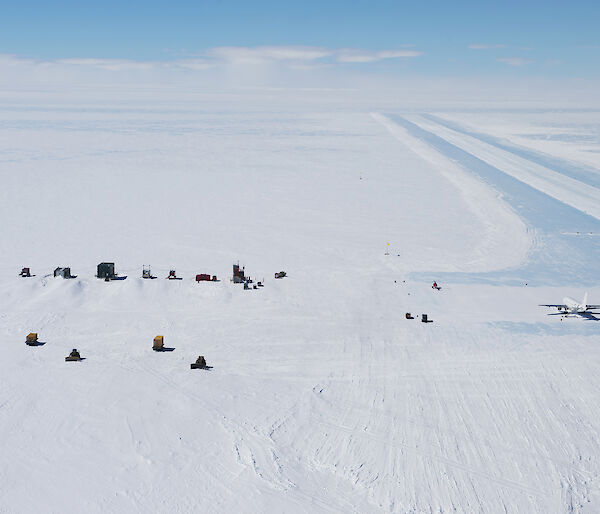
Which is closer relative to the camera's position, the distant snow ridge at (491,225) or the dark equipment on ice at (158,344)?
the dark equipment on ice at (158,344)

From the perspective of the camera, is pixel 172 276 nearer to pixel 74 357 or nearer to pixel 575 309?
pixel 74 357

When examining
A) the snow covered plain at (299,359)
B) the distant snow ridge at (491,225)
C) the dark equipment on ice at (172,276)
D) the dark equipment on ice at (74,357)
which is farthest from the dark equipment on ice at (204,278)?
the distant snow ridge at (491,225)

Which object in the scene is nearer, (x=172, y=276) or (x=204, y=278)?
(x=204, y=278)

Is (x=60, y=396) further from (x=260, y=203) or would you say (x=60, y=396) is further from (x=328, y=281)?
(x=260, y=203)

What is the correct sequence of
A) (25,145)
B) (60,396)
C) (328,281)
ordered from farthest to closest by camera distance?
(25,145)
(328,281)
(60,396)

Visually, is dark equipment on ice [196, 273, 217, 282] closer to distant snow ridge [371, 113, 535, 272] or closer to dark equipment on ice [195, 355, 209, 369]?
dark equipment on ice [195, 355, 209, 369]

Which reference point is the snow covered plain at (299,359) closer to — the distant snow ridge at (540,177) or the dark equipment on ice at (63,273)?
the dark equipment on ice at (63,273)

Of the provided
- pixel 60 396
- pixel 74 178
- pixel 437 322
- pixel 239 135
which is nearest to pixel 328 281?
pixel 437 322

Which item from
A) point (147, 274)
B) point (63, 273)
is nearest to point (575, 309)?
point (147, 274)
